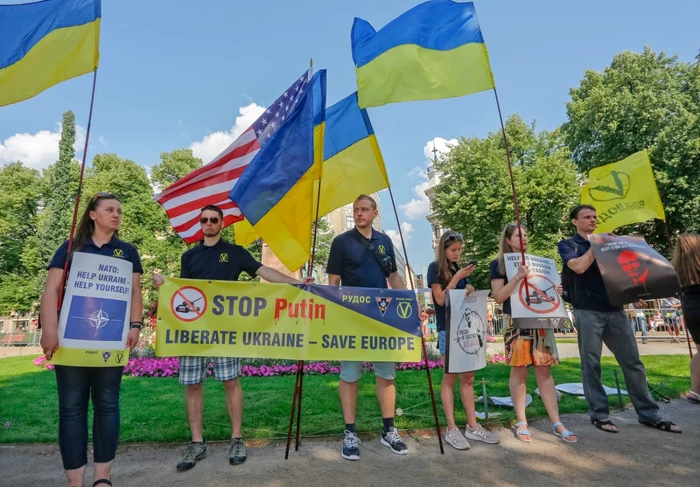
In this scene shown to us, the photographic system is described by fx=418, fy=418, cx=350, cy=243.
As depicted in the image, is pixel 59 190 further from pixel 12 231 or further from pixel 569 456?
pixel 569 456

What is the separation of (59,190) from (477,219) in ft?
117

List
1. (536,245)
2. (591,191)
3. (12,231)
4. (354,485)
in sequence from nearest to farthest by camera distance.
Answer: (354,485) → (591,191) → (536,245) → (12,231)

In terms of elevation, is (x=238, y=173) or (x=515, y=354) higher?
(x=238, y=173)

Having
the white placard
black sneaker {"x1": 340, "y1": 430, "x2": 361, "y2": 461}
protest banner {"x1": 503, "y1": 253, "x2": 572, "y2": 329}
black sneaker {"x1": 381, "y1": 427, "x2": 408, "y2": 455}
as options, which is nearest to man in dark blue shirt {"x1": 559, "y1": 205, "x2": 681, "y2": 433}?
protest banner {"x1": 503, "y1": 253, "x2": 572, "y2": 329}

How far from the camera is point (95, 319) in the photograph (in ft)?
10.7

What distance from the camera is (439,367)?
33.7ft

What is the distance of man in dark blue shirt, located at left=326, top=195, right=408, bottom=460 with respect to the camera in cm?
412

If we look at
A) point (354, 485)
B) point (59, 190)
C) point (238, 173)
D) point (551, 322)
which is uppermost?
point (59, 190)

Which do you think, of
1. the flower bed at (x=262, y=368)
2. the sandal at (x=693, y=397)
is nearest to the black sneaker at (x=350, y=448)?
the sandal at (x=693, y=397)

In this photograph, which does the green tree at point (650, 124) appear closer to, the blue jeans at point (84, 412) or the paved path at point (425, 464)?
the paved path at point (425, 464)

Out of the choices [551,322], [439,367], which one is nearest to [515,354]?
[551,322]

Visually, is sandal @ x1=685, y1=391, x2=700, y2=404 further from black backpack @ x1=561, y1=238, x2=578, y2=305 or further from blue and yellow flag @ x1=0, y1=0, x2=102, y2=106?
blue and yellow flag @ x1=0, y1=0, x2=102, y2=106

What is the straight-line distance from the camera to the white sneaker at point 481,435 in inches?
163

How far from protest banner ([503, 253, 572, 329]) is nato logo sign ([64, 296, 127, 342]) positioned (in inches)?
149
